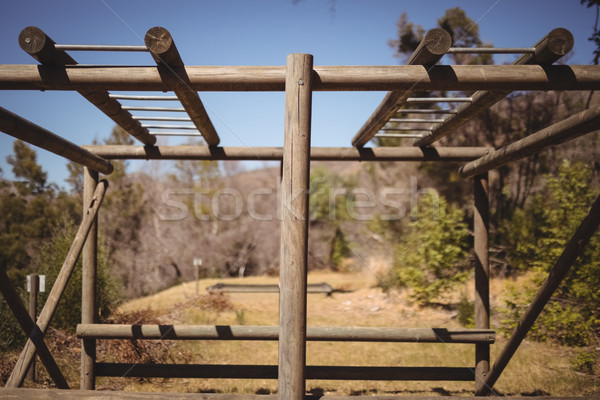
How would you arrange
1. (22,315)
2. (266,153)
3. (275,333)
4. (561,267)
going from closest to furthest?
(561,267) → (22,315) → (275,333) → (266,153)

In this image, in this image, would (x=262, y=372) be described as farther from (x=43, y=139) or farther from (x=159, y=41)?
(x=159, y=41)

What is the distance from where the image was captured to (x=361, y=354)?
7375 millimetres

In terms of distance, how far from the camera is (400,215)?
55.7 feet

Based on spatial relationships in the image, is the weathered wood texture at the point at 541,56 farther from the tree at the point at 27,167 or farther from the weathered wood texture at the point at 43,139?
the tree at the point at 27,167

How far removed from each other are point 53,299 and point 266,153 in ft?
9.29

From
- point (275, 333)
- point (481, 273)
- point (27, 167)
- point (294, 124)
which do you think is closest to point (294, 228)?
point (294, 124)

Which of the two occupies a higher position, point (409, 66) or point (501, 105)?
point (501, 105)

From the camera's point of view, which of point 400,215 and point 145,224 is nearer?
point 400,215

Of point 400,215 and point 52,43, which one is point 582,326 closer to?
point 52,43

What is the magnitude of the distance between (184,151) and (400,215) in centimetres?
1385

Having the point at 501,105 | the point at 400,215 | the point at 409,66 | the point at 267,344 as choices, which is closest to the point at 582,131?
the point at 409,66

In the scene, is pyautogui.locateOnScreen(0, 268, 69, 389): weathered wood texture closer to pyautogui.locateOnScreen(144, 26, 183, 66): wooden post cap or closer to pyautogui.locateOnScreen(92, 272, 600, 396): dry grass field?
pyautogui.locateOnScreen(92, 272, 600, 396): dry grass field

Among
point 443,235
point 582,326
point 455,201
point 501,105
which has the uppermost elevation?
point 501,105

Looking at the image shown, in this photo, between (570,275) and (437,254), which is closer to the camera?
(570,275)
